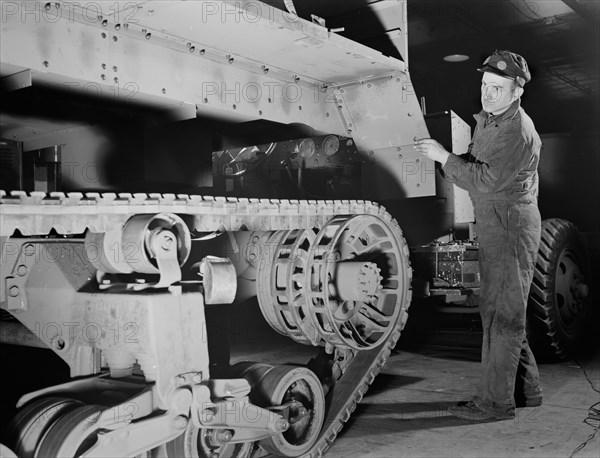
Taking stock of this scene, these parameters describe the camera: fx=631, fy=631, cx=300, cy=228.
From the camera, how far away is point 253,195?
611cm

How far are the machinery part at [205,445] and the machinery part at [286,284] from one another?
0.69m

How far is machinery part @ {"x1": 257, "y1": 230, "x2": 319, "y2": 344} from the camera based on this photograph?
3.33 metres

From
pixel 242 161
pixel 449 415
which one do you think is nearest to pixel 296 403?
pixel 449 415

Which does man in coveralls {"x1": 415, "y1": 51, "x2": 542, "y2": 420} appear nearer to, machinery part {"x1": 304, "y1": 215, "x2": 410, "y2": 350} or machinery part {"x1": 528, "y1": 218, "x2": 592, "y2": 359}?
machinery part {"x1": 304, "y1": 215, "x2": 410, "y2": 350}

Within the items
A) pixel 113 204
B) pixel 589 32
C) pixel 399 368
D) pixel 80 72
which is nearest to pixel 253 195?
pixel 399 368

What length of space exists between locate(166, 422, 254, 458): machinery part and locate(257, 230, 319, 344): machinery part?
0.69 meters

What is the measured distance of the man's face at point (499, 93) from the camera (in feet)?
12.1

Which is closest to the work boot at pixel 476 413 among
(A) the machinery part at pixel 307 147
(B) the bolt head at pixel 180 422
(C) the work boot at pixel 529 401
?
(C) the work boot at pixel 529 401

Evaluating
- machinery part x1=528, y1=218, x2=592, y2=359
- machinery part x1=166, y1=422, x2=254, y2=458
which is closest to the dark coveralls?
machinery part x1=528, y1=218, x2=592, y2=359

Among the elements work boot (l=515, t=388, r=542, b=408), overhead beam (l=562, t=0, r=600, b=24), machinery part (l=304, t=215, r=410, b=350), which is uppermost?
overhead beam (l=562, t=0, r=600, b=24)

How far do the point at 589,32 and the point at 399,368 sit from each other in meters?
9.43

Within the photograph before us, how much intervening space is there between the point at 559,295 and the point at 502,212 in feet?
6.62

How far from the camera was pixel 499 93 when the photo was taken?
369 cm

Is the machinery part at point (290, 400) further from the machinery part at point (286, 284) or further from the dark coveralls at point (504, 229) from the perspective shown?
the dark coveralls at point (504, 229)
